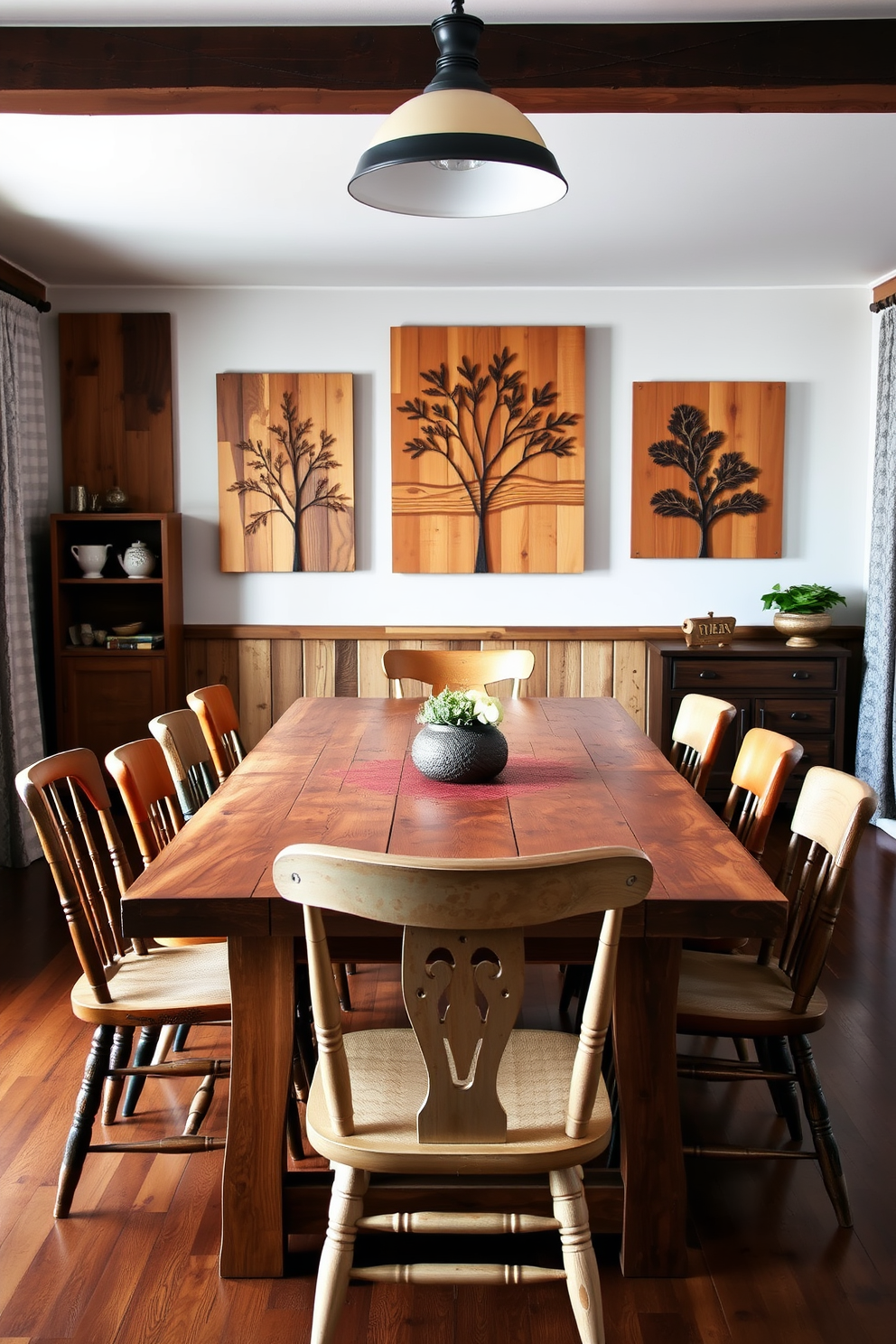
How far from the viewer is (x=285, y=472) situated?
536cm

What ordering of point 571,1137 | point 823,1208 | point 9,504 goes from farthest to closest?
point 9,504 < point 823,1208 < point 571,1137

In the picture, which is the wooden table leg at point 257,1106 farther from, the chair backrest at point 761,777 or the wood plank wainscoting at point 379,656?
the wood plank wainscoting at point 379,656

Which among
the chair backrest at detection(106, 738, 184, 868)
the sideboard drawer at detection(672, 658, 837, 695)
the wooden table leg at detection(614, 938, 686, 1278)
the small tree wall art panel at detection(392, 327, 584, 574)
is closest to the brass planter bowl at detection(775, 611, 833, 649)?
the sideboard drawer at detection(672, 658, 837, 695)

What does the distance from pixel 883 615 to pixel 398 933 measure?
3870mm

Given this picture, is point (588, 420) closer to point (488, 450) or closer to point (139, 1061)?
point (488, 450)

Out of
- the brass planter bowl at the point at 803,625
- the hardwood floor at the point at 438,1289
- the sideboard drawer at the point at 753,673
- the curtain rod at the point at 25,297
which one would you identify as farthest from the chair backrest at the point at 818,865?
the curtain rod at the point at 25,297

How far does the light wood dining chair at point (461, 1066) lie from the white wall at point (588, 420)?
3.88 m

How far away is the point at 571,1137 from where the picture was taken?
5.23 feet

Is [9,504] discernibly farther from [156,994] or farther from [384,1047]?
[384,1047]

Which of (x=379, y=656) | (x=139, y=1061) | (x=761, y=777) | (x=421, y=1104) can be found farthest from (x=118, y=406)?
(x=421, y=1104)

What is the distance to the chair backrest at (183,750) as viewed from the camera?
8.71ft

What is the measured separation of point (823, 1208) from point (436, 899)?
1279 mm

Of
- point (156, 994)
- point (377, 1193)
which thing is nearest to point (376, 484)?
point (156, 994)

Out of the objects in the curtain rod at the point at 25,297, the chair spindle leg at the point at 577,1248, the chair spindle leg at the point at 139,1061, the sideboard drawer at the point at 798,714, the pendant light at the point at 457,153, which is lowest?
the chair spindle leg at the point at 139,1061
